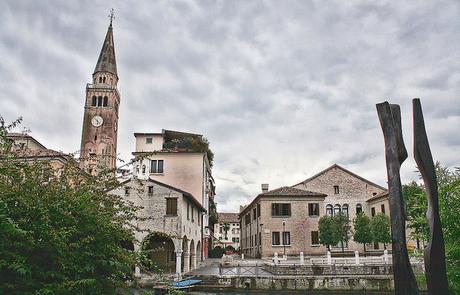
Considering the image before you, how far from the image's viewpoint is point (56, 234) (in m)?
4.58

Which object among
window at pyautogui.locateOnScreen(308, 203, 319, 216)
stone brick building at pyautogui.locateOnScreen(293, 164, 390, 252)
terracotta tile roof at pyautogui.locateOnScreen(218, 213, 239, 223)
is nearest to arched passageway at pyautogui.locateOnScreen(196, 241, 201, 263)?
window at pyautogui.locateOnScreen(308, 203, 319, 216)

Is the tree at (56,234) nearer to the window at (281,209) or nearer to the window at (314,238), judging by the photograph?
the window at (281,209)

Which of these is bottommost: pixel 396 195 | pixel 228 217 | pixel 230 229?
pixel 396 195

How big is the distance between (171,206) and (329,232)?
51.1 feet

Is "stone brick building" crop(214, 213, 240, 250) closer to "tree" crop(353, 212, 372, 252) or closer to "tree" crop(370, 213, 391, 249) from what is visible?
"tree" crop(353, 212, 372, 252)

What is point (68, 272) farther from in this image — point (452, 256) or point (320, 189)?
point (320, 189)

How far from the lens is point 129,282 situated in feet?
21.9

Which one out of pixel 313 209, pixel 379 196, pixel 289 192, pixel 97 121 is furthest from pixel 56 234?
pixel 97 121

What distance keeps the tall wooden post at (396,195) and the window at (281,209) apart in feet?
112

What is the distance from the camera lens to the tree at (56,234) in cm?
459

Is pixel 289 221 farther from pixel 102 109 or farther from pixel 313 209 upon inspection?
pixel 102 109

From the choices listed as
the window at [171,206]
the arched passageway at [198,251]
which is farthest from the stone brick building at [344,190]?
the window at [171,206]

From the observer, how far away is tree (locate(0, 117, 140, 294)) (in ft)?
15.1

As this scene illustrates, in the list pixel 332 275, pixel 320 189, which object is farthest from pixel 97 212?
pixel 320 189
